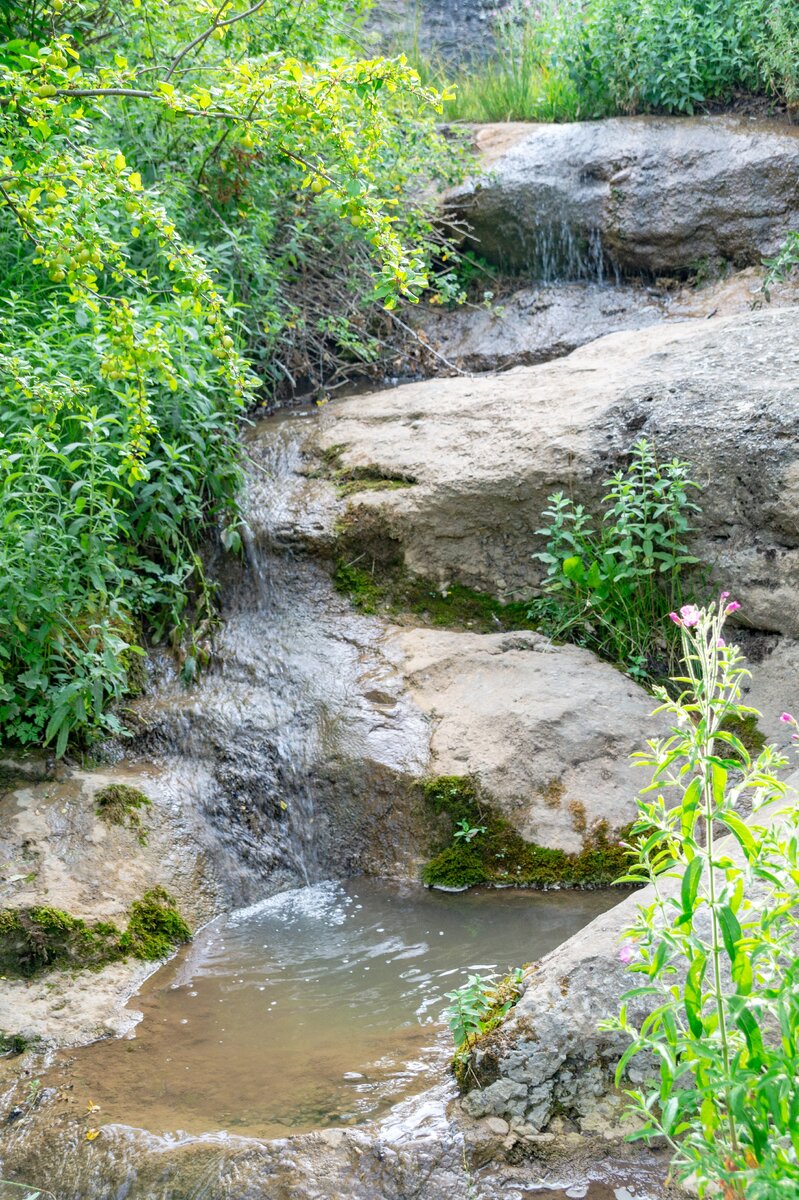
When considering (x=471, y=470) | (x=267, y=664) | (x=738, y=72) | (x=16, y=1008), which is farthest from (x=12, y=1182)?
(x=738, y=72)

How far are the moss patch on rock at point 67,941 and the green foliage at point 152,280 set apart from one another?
0.88 metres

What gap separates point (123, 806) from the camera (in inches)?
193

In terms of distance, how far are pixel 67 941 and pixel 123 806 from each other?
77 centimetres

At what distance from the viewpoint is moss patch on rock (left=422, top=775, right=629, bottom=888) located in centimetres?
485

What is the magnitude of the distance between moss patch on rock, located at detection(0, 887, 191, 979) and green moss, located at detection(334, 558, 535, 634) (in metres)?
2.32

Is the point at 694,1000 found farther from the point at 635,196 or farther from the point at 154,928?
the point at 635,196

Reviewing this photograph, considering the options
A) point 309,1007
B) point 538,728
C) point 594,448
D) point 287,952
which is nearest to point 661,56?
point 594,448

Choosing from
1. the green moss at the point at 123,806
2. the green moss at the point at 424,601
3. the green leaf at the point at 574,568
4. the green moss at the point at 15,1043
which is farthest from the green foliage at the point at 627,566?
the green moss at the point at 15,1043

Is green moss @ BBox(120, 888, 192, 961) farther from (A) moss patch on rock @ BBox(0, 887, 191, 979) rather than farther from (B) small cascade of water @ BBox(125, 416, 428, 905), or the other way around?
(B) small cascade of water @ BBox(125, 416, 428, 905)

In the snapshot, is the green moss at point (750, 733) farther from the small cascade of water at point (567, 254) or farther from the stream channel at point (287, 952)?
the small cascade of water at point (567, 254)

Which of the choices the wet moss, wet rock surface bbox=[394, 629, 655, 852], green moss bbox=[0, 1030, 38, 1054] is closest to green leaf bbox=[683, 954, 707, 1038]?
the wet moss

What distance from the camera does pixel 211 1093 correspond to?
11.1 ft

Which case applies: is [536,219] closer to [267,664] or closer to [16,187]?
[267,664]

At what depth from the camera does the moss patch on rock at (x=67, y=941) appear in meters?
4.17
